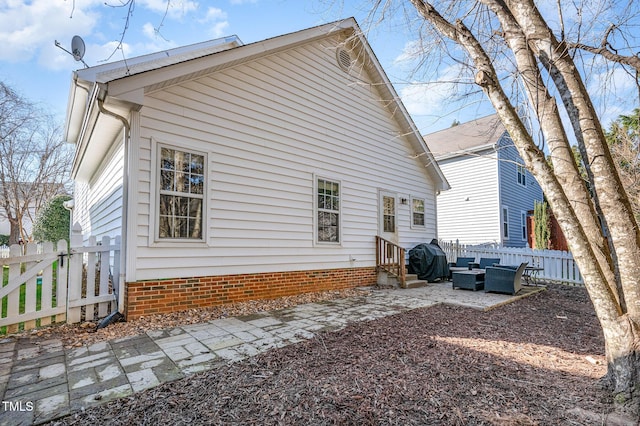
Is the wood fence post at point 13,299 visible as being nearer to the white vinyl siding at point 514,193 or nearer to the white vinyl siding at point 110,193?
the white vinyl siding at point 110,193

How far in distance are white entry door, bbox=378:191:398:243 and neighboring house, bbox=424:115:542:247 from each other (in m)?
6.72

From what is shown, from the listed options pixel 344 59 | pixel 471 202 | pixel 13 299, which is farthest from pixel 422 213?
pixel 13 299

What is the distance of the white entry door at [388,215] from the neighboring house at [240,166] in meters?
0.04

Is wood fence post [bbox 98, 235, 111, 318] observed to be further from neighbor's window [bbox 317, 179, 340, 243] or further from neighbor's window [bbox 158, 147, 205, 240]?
neighbor's window [bbox 317, 179, 340, 243]

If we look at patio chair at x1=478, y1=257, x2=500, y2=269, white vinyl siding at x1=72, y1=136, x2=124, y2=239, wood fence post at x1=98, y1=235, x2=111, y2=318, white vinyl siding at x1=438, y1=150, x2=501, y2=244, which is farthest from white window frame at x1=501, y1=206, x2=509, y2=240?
wood fence post at x1=98, y1=235, x2=111, y2=318

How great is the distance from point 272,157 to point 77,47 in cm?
355

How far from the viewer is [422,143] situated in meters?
10.2

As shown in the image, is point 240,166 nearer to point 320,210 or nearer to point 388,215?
point 320,210

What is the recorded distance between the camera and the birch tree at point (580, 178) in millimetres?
2426

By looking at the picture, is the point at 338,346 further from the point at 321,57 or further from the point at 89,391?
the point at 321,57

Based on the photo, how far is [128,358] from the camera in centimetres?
320

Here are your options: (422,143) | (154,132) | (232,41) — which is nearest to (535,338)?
(154,132)

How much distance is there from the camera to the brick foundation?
4621 millimetres

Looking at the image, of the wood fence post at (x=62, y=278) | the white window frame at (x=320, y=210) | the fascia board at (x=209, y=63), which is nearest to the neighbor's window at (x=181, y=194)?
the fascia board at (x=209, y=63)
